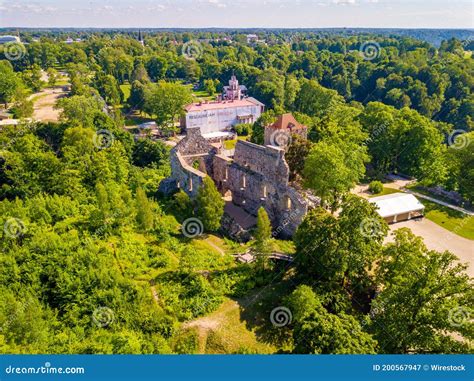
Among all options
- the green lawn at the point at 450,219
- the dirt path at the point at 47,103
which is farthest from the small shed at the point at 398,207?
the dirt path at the point at 47,103

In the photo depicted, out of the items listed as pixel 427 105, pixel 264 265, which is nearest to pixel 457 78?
pixel 427 105

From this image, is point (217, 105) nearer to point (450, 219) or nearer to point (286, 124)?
point (286, 124)

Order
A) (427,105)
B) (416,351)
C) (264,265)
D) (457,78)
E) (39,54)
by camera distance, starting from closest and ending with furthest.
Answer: (416,351), (264,265), (427,105), (457,78), (39,54)

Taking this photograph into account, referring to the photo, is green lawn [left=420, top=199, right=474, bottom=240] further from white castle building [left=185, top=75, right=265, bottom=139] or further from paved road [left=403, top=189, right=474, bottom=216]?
white castle building [left=185, top=75, right=265, bottom=139]

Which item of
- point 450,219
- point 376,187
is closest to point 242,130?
point 376,187

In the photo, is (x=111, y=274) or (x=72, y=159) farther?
(x=72, y=159)

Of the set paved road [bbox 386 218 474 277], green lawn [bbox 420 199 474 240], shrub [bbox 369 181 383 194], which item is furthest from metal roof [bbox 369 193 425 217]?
shrub [bbox 369 181 383 194]

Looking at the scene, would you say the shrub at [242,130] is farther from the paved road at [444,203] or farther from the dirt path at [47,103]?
the paved road at [444,203]

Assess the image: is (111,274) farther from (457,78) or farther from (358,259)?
(457,78)
